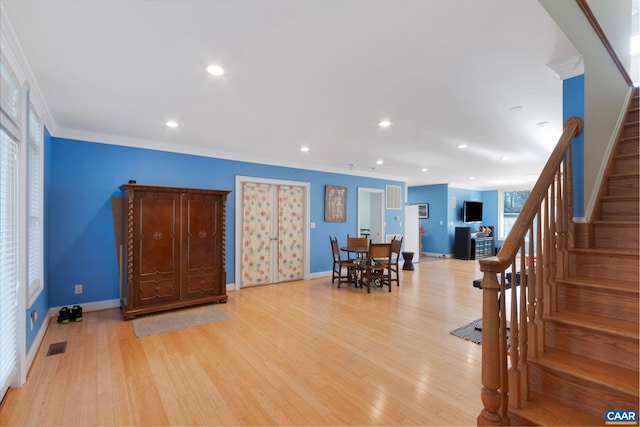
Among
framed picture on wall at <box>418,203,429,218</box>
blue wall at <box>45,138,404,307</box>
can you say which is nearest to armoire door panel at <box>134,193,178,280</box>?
blue wall at <box>45,138,404,307</box>

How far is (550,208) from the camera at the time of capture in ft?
6.08

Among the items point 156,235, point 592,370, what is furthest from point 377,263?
point 592,370

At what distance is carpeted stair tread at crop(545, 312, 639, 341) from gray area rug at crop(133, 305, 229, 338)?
3376 mm

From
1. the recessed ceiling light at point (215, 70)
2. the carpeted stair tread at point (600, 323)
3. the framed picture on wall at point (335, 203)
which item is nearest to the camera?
the carpeted stair tread at point (600, 323)

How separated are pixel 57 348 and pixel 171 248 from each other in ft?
4.91

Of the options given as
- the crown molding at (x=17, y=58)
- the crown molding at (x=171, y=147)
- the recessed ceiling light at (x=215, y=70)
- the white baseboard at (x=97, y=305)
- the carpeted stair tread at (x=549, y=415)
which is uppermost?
the recessed ceiling light at (x=215, y=70)

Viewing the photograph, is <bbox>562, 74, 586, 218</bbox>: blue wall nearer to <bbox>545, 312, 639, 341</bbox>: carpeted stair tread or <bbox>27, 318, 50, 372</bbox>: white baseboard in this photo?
A: <bbox>545, 312, 639, 341</bbox>: carpeted stair tread

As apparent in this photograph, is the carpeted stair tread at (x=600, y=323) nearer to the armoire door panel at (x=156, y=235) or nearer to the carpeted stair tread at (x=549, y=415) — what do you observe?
the carpeted stair tread at (x=549, y=415)

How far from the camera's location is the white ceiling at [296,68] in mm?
1735

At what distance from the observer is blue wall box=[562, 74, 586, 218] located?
207cm

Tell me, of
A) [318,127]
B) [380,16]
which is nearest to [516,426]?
[380,16]

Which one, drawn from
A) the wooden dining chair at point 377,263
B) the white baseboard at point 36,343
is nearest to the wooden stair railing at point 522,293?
the wooden dining chair at point 377,263

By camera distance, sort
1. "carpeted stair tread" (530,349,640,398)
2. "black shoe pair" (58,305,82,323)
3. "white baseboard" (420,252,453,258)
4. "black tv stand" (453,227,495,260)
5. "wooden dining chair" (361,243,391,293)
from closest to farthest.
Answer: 1. "carpeted stair tread" (530,349,640,398)
2. "black shoe pair" (58,305,82,323)
3. "wooden dining chair" (361,243,391,293)
4. "black tv stand" (453,227,495,260)
5. "white baseboard" (420,252,453,258)

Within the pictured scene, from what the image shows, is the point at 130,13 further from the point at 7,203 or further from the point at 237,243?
the point at 237,243
